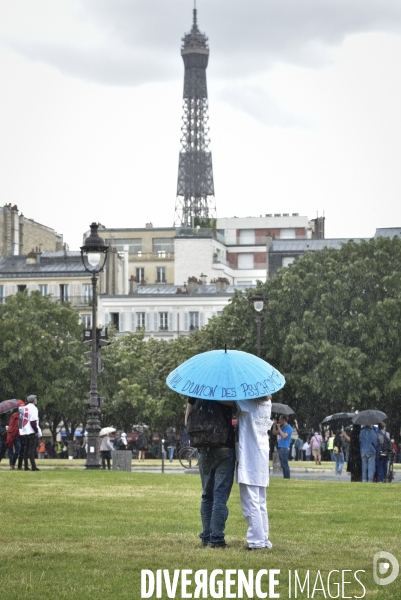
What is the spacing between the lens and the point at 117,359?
7819cm

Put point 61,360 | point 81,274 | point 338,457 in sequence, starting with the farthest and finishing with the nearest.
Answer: point 81,274
point 61,360
point 338,457

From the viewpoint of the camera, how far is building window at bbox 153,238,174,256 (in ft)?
470

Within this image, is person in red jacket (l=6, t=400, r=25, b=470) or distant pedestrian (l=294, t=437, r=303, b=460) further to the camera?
distant pedestrian (l=294, t=437, r=303, b=460)

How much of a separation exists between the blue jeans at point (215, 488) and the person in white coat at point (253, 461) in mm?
169

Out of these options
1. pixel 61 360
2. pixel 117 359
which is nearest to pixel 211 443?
pixel 61 360

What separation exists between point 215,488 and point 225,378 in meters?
1.09

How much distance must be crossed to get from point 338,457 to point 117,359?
3665 cm

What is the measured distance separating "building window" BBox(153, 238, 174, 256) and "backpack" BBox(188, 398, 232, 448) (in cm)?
12975

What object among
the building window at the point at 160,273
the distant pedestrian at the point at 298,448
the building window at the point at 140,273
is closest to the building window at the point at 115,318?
the building window at the point at 140,273

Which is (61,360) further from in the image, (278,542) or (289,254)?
(278,542)

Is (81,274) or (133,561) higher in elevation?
(81,274)

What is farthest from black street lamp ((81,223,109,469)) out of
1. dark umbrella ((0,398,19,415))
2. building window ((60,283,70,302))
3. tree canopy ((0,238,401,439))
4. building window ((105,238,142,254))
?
building window ((105,238,142,254))

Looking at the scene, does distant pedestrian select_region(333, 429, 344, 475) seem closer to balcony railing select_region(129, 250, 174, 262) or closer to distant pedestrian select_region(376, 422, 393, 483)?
distant pedestrian select_region(376, 422, 393, 483)

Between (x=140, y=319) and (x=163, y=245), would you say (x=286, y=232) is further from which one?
(x=140, y=319)
